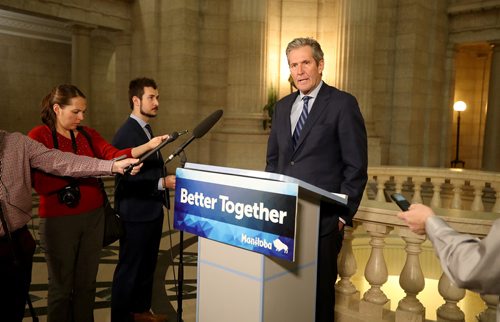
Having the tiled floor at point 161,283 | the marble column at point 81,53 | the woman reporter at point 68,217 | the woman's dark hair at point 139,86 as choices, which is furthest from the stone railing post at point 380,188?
the marble column at point 81,53

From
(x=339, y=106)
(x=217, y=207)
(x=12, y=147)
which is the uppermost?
(x=339, y=106)

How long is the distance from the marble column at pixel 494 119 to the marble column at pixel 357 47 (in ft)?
13.2

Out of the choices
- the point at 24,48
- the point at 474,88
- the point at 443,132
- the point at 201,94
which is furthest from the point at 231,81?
the point at 474,88

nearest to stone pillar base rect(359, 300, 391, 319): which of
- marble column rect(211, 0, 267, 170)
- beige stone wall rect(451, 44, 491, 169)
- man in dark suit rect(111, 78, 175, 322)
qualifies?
man in dark suit rect(111, 78, 175, 322)

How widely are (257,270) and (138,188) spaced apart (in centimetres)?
160

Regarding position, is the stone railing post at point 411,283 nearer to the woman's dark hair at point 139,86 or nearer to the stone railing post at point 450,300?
the stone railing post at point 450,300

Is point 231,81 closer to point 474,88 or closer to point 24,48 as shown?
point 24,48

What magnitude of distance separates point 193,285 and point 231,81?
25.0 feet

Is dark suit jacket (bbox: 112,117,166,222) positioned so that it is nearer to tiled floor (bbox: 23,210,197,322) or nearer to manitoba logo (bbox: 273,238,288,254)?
tiled floor (bbox: 23,210,197,322)

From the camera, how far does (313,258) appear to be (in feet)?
7.63

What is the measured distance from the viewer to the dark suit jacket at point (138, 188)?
132 inches

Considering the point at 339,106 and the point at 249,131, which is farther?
the point at 249,131

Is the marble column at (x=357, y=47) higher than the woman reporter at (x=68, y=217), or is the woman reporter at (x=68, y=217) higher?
the marble column at (x=357, y=47)

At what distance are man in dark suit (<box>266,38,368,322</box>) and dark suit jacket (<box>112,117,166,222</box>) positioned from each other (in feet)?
3.66
